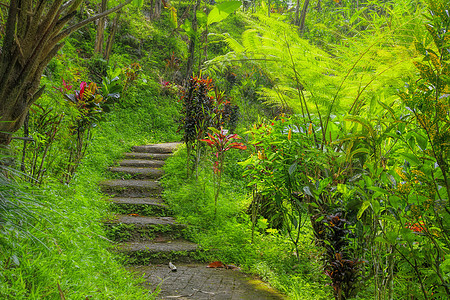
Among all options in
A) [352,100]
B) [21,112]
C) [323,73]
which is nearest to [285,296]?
[352,100]

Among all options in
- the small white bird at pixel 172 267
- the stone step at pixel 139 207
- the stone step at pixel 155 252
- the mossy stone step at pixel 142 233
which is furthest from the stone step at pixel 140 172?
the small white bird at pixel 172 267

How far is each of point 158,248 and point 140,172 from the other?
2188 mm

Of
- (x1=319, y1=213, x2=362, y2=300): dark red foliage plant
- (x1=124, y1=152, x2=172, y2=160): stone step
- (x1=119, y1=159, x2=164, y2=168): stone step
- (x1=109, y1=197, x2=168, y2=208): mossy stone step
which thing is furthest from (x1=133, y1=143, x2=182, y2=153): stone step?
(x1=319, y1=213, x2=362, y2=300): dark red foliage plant

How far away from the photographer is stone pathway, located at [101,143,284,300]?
2.59 metres

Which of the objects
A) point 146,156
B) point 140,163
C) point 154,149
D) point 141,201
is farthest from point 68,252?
point 154,149

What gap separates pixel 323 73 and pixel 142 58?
10.3 metres

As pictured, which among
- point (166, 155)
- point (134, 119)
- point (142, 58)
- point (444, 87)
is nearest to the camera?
point (444, 87)

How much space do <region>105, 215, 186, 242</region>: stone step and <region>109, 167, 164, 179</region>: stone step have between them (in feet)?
4.54

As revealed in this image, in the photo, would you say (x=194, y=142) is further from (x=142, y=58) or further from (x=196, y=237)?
(x=142, y=58)

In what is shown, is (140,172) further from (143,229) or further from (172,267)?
(172,267)

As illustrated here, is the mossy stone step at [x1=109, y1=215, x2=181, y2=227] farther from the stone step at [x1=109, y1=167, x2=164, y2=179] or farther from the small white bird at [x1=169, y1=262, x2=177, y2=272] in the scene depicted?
the stone step at [x1=109, y1=167, x2=164, y2=179]

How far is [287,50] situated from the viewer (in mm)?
2305

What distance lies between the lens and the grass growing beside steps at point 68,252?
4.65 ft

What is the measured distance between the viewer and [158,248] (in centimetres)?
338
